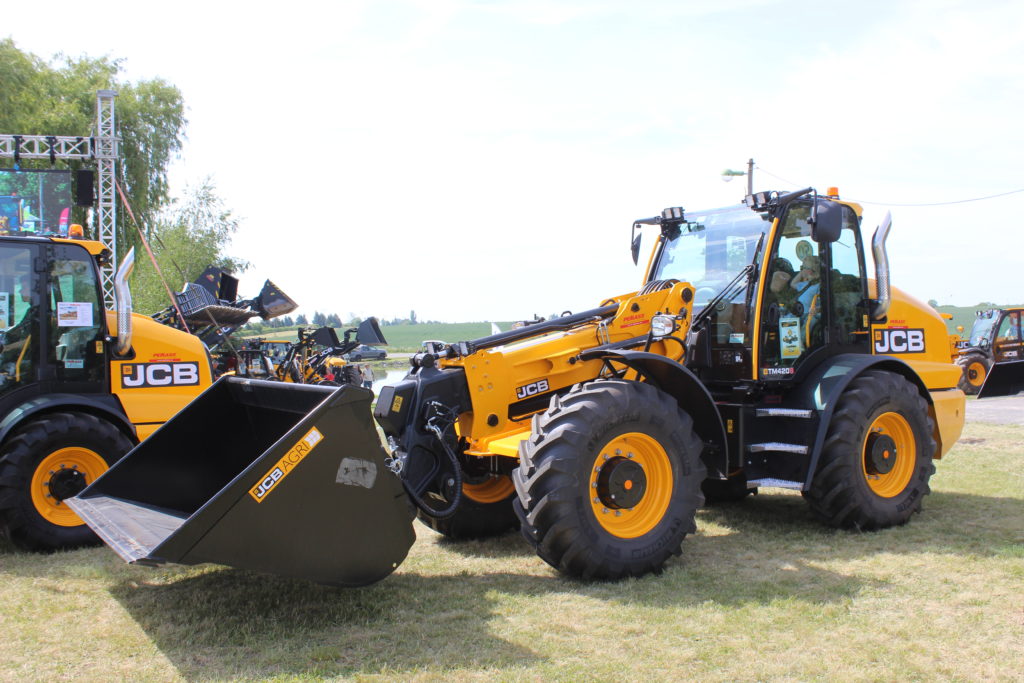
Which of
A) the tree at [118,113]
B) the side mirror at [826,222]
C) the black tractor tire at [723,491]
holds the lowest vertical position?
the black tractor tire at [723,491]

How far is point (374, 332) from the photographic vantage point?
565 inches

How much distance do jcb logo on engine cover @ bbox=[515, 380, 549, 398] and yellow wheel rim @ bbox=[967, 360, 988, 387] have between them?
59.6ft

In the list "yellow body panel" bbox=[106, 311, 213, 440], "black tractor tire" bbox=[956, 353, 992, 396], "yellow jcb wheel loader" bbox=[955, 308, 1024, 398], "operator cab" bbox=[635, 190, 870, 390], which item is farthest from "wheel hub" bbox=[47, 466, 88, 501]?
"black tractor tire" bbox=[956, 353, 992, 396]

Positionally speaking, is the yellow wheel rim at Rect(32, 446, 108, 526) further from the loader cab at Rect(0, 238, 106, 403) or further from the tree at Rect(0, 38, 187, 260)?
the tree at Rect(0, 38, 187, 260)

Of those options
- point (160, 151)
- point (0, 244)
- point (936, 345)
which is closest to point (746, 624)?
point (936, 345)

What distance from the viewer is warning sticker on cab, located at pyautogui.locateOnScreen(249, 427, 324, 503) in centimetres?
399

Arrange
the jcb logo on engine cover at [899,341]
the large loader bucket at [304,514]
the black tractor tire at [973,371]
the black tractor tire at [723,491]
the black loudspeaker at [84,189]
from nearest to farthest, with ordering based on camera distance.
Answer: the large loader bucket at [304,514], the jcb logo on engine cover at [899,341], the black tractor tire at [723,491], the black loudspeaker at [84,189], the black tractor tire at [973,371]

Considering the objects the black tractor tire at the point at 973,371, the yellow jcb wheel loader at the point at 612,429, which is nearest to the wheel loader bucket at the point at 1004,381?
the black tractor tire at the point at 973,371

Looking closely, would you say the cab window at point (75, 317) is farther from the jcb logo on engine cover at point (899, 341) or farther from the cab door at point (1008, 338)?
the cab door at point (1008, 338)

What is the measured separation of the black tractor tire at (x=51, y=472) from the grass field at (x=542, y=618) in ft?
0.62

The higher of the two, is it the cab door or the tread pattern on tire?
the cab door

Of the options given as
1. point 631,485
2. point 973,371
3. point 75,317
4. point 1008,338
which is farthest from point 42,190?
point 1008,338

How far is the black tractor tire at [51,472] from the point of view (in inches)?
227

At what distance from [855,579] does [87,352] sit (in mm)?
5680
